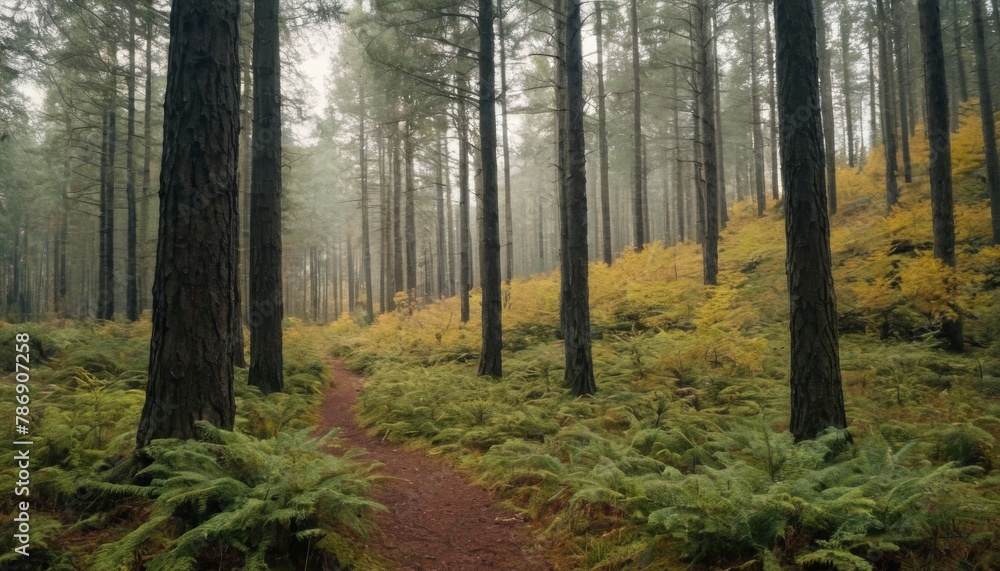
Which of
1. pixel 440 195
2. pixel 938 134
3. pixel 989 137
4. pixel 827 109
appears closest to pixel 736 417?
pixel 938 134

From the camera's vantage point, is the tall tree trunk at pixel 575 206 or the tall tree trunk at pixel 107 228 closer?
the tall tree trunk at pixel 575 206

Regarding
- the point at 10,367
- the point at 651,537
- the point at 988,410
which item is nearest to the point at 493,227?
the point at 651,537

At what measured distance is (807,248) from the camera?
498 cm

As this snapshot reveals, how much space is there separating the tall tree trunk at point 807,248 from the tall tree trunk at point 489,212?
606 cm

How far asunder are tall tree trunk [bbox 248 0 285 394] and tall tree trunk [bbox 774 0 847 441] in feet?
26.5

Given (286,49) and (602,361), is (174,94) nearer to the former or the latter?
(602,361)

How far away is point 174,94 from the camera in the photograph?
4023mm

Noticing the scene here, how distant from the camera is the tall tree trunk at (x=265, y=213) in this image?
8484 mm

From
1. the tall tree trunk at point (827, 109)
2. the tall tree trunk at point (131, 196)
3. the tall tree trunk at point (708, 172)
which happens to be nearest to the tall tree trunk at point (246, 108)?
the tall tree trunk at point (131, 196)

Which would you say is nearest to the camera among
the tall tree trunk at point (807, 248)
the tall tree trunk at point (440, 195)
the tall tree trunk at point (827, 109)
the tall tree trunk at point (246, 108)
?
the tall tree trunk at point (807, 248)

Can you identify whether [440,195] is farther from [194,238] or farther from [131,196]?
[194,238]

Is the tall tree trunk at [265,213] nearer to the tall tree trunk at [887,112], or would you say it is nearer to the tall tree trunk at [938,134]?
the tall tree trunk at [938,134]

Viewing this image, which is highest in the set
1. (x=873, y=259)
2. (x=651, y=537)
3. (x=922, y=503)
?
(x=873, y=259)

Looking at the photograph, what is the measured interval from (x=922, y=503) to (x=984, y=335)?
9.51 metres
